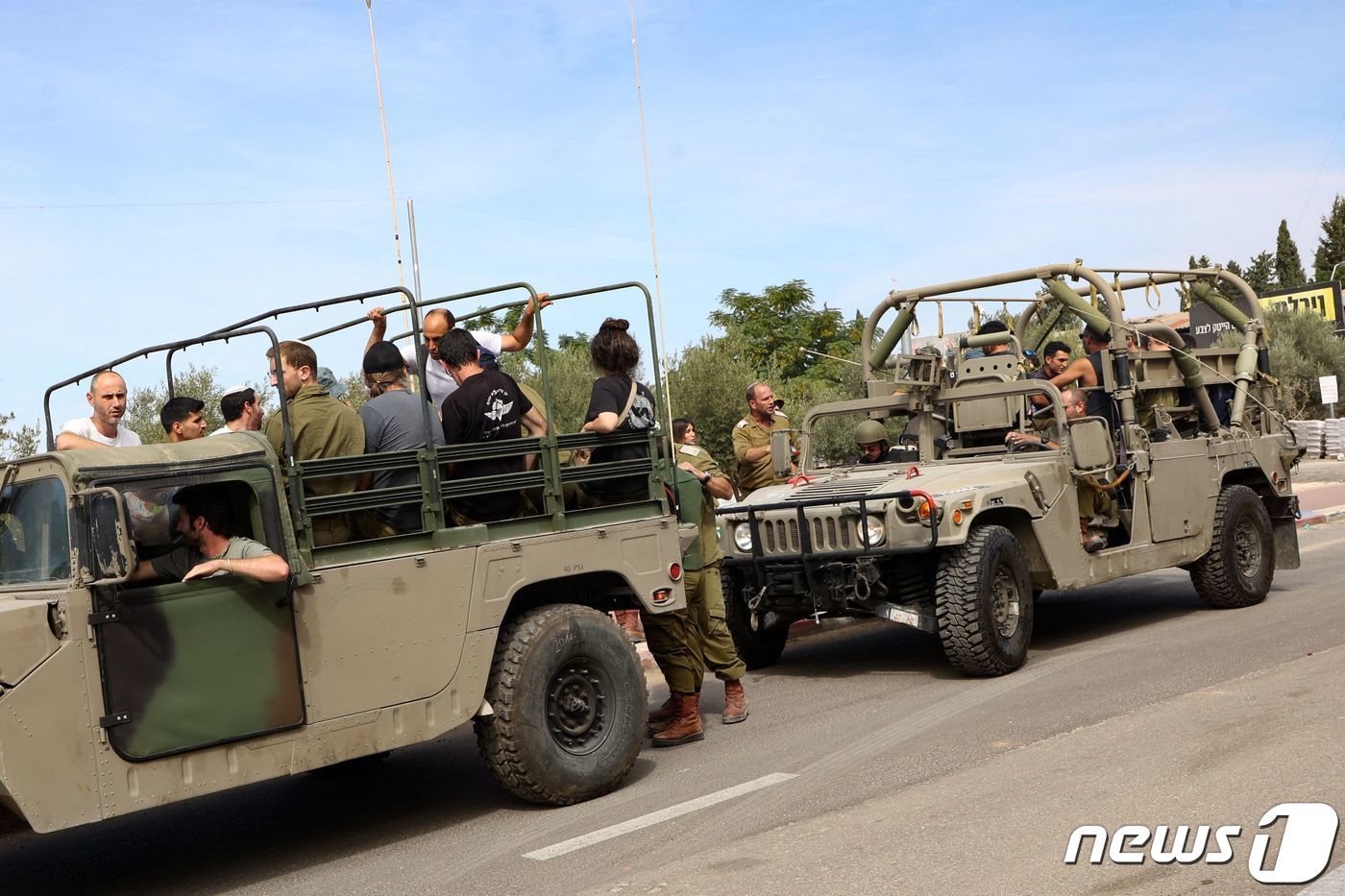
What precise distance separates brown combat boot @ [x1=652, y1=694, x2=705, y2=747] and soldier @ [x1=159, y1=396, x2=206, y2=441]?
2866 mm

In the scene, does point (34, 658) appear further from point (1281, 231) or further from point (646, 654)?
point (1281, 231)

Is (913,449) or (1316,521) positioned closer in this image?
(913,449)

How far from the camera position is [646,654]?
10742 millimetres

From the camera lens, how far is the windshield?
5.16 m

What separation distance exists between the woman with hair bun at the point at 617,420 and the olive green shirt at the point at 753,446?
156 inches

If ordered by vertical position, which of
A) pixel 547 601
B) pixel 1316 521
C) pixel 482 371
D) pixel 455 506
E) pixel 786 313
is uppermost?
pixel 786 313

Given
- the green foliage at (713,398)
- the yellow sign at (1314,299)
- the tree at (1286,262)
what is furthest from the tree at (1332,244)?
the green foliage at (713,398)

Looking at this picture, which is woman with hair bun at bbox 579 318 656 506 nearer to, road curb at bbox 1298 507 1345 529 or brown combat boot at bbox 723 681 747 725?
brown combat boot at bbox 723 681 747 725

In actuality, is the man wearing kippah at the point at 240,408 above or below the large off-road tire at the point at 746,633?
above

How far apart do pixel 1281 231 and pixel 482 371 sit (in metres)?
81.0

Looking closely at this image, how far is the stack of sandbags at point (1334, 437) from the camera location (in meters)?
31.8

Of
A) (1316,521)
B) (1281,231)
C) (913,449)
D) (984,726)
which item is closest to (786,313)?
(1316,521)

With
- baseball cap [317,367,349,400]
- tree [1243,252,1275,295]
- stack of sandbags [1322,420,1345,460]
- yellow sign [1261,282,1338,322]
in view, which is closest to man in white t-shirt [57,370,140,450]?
baseball cap [317,367,349,400]

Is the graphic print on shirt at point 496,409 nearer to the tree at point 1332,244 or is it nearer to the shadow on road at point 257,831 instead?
the shadow on road at point 257,831
